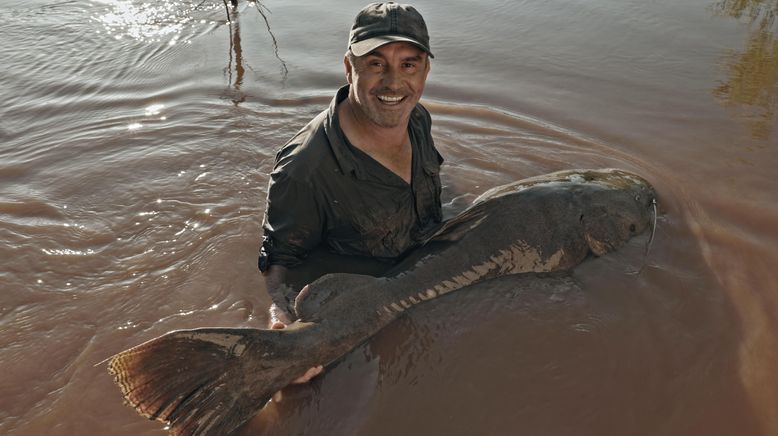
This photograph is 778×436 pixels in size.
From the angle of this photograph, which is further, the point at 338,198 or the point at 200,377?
the point at 338,198

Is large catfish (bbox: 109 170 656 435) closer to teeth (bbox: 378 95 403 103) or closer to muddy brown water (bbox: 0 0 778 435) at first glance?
muddy brown water (bbox: 0 0 778 435)

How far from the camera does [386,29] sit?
2.91 meters

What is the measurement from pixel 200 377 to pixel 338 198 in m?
1.29

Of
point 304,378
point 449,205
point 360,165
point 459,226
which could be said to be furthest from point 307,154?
point 449,205

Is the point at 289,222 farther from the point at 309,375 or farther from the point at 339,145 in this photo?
the point at 309,375

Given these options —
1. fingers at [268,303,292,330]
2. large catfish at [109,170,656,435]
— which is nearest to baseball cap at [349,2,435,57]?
large catfish at [109,170,656,435]

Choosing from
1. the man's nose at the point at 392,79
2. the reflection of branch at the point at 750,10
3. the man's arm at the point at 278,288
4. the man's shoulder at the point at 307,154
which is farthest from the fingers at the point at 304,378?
the reflection of branch at the point at 750,10

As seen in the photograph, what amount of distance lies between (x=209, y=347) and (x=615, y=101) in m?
5.02

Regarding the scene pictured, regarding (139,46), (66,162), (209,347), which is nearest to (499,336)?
(209,347)

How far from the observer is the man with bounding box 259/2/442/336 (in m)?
2.98

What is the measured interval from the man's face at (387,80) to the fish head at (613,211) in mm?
1450

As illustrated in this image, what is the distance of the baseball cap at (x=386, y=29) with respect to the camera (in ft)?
9.47

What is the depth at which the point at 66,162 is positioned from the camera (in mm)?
4934

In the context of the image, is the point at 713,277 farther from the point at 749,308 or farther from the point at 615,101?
the point at 615,101
